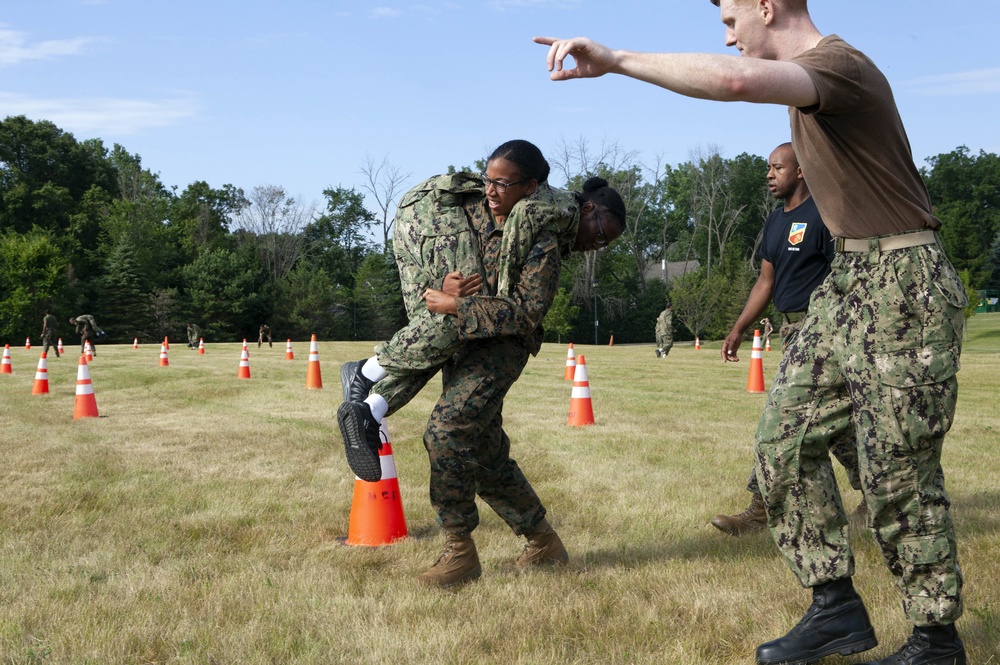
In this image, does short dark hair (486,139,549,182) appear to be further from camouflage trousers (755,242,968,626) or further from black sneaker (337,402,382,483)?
camouflage trousers (755,242,968,626)

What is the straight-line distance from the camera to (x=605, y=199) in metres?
4.10

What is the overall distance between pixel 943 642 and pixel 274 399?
38.2 ft

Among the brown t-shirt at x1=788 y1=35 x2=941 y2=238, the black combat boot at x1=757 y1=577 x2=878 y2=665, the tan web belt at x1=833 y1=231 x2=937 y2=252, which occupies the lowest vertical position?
the black combat boot at x1=757 y1=577 x2=878 y2=665

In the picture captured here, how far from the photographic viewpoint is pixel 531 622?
3447mm

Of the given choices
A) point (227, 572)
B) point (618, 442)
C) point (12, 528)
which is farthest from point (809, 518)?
point (618, 442)

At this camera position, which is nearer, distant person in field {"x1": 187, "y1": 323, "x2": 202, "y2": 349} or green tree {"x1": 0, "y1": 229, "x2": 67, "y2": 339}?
distant person in field {"x1": 187, "y1": 323, "x2": 202, "y2": 349}

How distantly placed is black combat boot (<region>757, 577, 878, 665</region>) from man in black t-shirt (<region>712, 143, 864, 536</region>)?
2.00 meters

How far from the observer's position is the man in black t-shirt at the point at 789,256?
5227mm

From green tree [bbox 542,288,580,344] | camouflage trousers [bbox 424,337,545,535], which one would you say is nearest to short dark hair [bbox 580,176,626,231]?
camouflage trousers [bbox 424,337,545,535]

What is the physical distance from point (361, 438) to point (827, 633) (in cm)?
190

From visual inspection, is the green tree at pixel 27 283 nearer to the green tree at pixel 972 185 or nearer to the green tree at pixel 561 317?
the green tree at pixel 561 317

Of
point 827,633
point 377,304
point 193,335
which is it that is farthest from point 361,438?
point 377,304

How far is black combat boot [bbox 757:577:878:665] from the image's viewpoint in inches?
118

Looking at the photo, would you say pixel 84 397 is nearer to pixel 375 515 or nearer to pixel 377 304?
pixel 375 515
